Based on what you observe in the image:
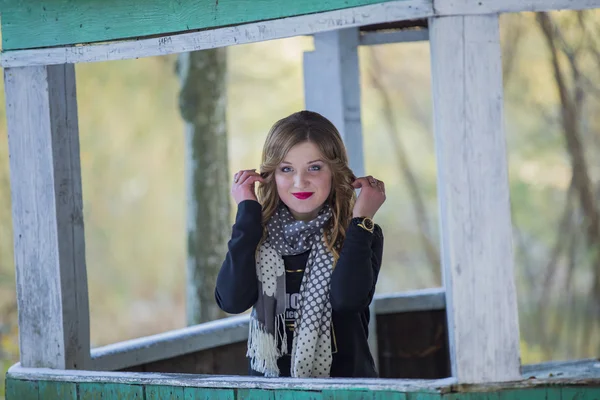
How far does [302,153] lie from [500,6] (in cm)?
105

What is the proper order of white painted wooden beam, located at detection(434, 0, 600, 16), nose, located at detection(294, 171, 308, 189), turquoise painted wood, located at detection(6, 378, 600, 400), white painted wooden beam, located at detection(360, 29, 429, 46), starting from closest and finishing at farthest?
1. white painted wooden beam, located at detection(434, 0, 600, 16)
2. turquoise painted wood, located at detection(6, 378, 600, 400)
3. nose, located at detection(294, 171, 308, 189)
4. white painted wooden beam, located at detection(360, 29, 429, 46)

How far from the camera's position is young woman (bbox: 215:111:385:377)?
124 inches

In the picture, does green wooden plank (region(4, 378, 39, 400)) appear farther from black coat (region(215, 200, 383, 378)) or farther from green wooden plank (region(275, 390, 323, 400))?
green wooden plank (region(275, 390, 323, 400))

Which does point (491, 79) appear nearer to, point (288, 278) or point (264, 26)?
point (264, 26)

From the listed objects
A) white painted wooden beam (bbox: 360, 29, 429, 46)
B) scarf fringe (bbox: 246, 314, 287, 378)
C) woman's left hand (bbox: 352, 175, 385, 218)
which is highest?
white painted wooden beam (bbox: 360, 29, 429, 46)

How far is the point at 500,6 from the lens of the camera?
259 centimetres

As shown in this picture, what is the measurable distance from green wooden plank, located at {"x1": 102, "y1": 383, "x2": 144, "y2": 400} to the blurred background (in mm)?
9660

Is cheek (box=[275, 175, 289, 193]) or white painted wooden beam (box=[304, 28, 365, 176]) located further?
white painted wooden beam (box=[304, 28, 365, 176])

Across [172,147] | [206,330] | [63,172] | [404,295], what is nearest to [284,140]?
[63,172]

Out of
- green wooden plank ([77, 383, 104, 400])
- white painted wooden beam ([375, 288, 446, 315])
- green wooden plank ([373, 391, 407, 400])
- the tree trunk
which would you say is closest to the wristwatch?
green wooden plank ([373, 391, 407, 400])

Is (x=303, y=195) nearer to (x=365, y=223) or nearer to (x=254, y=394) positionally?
(x=365, y=223)

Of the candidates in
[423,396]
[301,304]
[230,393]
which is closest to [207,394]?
[230,393]

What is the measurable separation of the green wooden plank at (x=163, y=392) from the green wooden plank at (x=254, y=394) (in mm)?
254

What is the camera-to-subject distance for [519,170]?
53.1 ft
